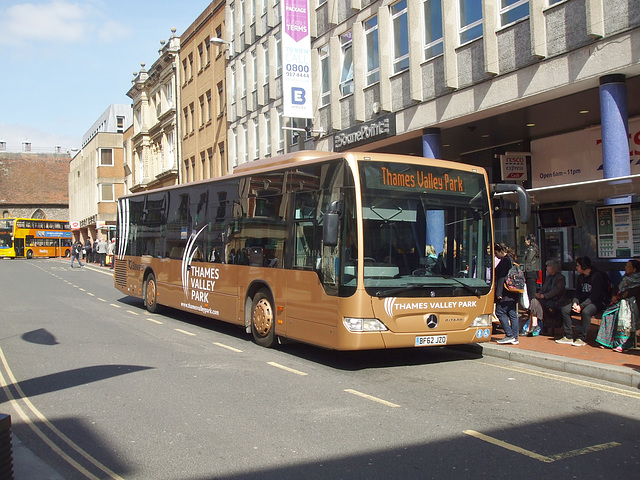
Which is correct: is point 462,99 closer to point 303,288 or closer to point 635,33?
point 635,33

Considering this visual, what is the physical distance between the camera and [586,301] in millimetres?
10820

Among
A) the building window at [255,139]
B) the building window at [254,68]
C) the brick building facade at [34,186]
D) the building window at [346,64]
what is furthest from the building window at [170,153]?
the brick building facade at [34,186]

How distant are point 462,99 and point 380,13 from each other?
4.93m

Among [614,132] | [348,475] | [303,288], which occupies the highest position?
[614,132]

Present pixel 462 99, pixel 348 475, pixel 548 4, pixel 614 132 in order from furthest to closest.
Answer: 1. pixel 462 99
2. pixel 548 4
3. pixel 614 132
4. pixel 348 475

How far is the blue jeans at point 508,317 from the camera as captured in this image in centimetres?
1103

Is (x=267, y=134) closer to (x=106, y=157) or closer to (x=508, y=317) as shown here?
(x=508, y=317)

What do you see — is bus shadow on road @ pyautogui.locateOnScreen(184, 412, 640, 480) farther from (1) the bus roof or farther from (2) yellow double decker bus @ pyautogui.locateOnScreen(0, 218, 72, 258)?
(2) yellow double decker bus @ pyautogui.locateOnScreen(0, 218, 72, 258)

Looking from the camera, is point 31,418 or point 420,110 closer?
point 31,418

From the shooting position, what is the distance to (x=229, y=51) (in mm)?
36094

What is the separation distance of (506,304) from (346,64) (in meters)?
13.7

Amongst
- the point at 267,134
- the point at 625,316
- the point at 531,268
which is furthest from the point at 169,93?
the point at 625,316

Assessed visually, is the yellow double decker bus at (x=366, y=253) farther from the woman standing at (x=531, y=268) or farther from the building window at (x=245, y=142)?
the building window at (x=245, y=142)

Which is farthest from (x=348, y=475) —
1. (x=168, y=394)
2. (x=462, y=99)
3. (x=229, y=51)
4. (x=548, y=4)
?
(x=229, y=51)
